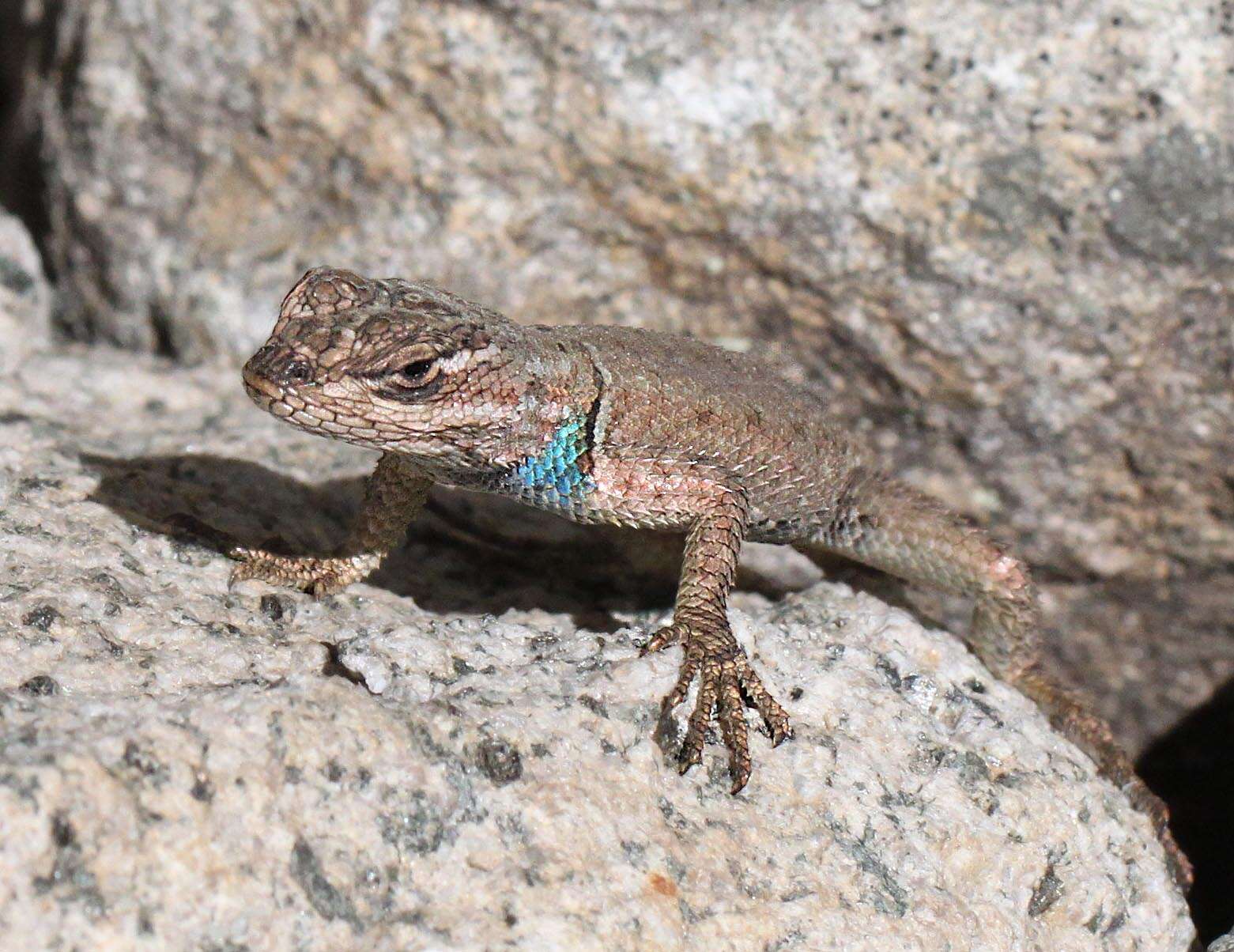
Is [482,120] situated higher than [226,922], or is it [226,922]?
[482,120]

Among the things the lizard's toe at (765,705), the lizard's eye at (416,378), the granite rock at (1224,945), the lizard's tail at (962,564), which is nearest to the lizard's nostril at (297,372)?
the lizard's eye at (416,378)

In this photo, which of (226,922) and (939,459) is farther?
(939,459)

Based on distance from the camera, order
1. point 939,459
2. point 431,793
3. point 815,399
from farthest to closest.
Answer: point 939,459 → point 815,399 → point 431,793

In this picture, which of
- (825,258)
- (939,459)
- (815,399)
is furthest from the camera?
(939,459)

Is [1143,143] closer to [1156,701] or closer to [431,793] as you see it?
[1156,701]

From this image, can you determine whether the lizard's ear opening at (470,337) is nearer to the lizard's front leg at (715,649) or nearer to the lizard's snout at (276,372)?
the lizard's snout at (276,372)

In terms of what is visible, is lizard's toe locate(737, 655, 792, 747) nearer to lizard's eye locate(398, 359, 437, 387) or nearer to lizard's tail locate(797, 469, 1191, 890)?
lizard's tail locate(797, 469, 1191, 890)

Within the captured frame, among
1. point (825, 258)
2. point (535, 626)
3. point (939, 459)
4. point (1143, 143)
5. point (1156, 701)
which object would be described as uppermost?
point (1143, 143)

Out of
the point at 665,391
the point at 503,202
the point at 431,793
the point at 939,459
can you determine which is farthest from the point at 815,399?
the point at 431,793
